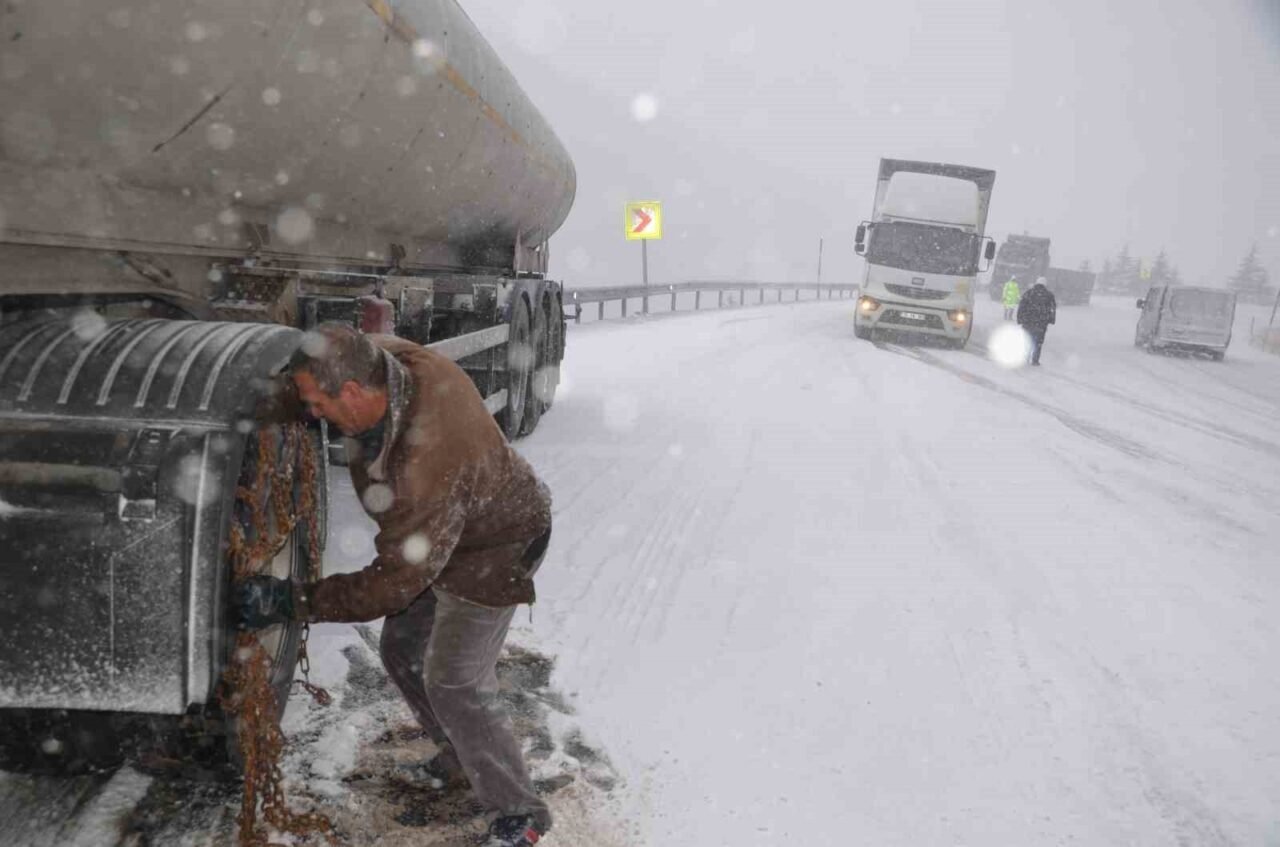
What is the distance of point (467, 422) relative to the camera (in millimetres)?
2336

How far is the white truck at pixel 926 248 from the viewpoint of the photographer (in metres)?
16.6

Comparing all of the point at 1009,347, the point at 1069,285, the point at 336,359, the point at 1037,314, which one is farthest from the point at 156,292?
the point at 1069,285

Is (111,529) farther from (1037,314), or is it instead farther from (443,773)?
(1037,314)

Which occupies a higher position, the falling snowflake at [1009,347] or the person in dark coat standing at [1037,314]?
the person in dark coat standing at [1037,314]

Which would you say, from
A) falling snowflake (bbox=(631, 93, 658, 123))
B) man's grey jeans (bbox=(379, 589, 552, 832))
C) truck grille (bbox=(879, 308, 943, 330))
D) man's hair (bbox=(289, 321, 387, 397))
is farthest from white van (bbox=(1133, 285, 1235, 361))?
falling snowflake (bbox=(631, 93, 658, 123))

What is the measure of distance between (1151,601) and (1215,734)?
1432 millimetres

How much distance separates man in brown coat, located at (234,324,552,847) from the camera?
215cm

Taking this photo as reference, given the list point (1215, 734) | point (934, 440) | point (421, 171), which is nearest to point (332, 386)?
point (421, 171)

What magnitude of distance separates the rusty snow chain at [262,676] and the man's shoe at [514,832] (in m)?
0.49


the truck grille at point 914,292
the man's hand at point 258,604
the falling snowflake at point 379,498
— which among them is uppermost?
the truck grille at point 914,292

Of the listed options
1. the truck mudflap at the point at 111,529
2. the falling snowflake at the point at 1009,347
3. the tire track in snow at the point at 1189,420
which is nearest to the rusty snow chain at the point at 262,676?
the truck mudflap at the point at 111,529

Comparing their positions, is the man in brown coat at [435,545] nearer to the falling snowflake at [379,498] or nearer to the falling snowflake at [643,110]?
the falling snowflake at [379,498]

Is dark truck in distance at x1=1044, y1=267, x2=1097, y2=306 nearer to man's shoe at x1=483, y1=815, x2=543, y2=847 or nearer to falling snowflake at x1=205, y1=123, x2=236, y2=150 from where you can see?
falling snowflake at x1=205, y1=123, x2=236, y2=150

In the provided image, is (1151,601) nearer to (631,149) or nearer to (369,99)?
(369,99)
